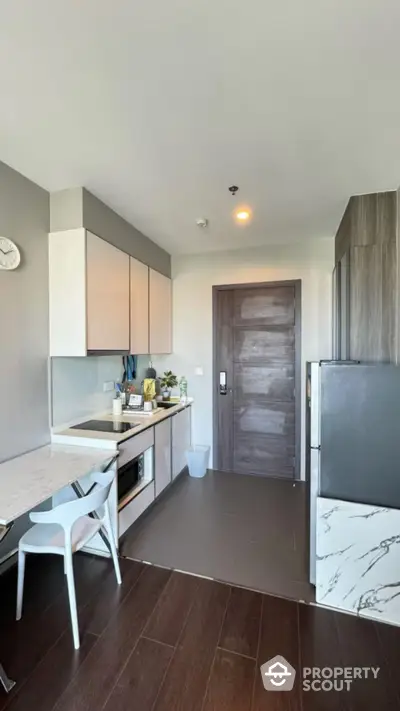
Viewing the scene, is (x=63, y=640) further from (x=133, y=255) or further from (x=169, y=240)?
(x=169, y=240)

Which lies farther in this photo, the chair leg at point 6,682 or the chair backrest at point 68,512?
the chair backrest at point 68,512

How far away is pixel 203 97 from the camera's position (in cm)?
146

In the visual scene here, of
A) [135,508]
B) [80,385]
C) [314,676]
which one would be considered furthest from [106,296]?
[314,676]

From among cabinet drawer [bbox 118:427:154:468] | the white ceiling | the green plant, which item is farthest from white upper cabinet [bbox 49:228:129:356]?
the green plant

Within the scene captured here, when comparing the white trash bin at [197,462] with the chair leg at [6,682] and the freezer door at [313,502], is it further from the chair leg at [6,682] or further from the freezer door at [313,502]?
the chair leg at [6,682]

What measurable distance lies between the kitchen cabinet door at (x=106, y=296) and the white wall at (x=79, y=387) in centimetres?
36

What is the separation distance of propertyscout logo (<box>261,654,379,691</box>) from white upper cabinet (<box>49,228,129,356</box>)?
2080mm

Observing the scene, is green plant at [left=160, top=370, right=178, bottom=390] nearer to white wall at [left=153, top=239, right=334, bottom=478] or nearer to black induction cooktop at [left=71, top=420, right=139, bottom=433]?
white wall at [left=153, top=239, right=334, bottom=478]

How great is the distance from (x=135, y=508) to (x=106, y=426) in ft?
2.30

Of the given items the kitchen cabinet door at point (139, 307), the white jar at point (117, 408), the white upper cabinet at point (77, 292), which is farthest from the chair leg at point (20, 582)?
the kitchen cabinet door at point (139, 307)

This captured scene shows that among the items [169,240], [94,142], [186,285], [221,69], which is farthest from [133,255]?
[221,69]

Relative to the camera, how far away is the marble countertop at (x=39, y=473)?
1.48 meters

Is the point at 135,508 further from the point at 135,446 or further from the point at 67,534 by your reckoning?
Result: the point at 67,534

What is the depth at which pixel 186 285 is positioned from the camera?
392 centimetres
